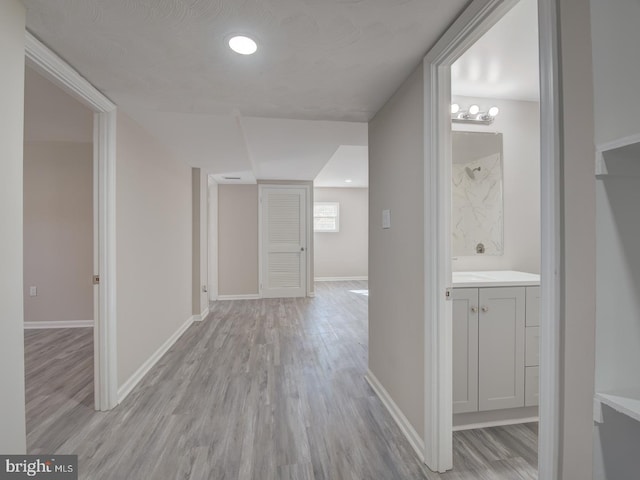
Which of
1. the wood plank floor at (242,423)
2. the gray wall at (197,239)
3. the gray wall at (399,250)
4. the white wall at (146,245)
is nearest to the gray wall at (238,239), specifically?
the gray wall at (197,239)

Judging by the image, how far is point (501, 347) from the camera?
Answer: 5.95ft

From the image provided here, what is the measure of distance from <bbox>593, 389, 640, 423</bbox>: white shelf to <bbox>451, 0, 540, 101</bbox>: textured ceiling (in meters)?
1.63

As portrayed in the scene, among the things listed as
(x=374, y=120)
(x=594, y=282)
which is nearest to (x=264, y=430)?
(x=594, y=282)

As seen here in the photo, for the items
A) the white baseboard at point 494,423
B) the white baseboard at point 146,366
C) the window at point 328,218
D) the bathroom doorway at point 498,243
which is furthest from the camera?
the window at point 328,218

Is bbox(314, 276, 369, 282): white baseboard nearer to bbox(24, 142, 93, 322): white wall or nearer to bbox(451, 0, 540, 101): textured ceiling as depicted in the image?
bbox(24, 142, 93, 322): white wall

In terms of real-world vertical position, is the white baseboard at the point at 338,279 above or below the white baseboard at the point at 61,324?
above

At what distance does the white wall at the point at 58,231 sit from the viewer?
3.74m

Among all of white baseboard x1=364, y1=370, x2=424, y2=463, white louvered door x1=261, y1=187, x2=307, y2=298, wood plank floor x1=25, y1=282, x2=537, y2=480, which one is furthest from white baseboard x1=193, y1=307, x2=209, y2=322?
white baseboard x1=364, y1=370, x2=424, y2=463

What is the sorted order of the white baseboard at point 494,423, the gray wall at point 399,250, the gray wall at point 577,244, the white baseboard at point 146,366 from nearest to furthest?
1. the gray wall at point 577,244
2. the gray wall at point 399,250
3. the white baseboard at point 494,423
4. the white baseboard at point 146,366

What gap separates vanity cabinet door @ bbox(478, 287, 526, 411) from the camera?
180cm

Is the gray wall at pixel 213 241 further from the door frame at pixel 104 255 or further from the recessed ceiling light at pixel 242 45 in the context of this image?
the recessed ceiling light at pixel 242 45

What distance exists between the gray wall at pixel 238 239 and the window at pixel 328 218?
2203 mm

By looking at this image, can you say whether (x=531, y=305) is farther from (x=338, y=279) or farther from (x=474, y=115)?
(x=338, y=279)

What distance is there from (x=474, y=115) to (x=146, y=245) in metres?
2.92
